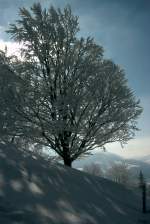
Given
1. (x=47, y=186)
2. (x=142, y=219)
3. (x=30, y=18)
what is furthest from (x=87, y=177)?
(x=30, y=18)

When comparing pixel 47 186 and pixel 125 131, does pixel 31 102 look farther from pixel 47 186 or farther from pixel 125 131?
pixel 47 186

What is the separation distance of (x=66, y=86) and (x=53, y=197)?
392 inches

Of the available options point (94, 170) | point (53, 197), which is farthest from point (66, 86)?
point (94, 170)

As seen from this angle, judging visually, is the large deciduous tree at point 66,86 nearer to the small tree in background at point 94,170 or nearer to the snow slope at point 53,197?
the snow slope at point 53,197

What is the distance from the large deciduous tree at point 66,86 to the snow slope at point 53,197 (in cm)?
619

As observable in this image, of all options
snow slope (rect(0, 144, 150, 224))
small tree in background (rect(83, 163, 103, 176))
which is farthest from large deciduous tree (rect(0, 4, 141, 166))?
small tree in background (rect(83, 163, 103, 176))

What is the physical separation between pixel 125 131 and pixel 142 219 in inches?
389

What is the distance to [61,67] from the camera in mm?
16531

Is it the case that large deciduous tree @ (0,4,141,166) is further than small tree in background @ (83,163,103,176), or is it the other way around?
small tree in background @ (83,163,103,176)

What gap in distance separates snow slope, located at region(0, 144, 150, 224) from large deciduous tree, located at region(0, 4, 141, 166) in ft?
20.3

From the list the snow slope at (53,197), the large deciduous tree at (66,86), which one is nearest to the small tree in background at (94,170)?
the large deciduous tree at (66,86)

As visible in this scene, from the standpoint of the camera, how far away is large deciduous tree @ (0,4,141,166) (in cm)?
1590

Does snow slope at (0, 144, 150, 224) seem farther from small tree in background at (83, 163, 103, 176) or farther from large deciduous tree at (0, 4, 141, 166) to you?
small tree in background at (83, 163, 103, 176)

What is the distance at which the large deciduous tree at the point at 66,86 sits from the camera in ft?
52.2
